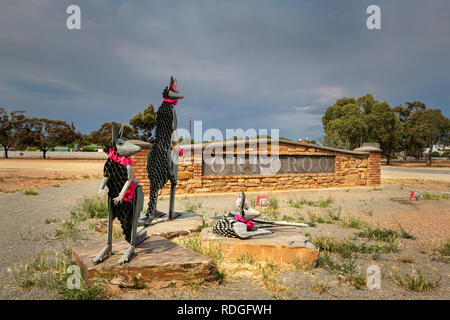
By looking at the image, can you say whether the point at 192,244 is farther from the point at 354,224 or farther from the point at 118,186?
the point at 354,224

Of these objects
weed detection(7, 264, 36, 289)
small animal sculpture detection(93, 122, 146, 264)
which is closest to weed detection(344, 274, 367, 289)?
small animal sculpture detection(93, 122, 146, 264)

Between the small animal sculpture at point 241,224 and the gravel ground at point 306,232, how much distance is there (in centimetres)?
59

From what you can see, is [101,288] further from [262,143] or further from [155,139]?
[262,143]

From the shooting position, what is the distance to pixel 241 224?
13.8 feet

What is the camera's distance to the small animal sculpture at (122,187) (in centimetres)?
317

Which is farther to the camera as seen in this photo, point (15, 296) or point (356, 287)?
point (356, 287)

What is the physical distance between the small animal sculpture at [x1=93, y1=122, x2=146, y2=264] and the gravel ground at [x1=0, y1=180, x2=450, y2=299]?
68 centimetres

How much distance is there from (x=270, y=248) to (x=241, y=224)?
21.8 inches

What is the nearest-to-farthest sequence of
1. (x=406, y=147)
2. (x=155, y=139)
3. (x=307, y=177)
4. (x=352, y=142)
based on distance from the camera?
(x=155, y=139), (x=307, y=177), (x=352, y=142), (x=406, y=147)

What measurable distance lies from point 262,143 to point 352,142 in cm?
3111

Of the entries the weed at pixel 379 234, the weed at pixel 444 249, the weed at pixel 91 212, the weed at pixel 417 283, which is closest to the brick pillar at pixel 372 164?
the weed at pixel 379 234

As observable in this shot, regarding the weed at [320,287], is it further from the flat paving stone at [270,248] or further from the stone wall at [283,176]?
the stone wall at [283,176]

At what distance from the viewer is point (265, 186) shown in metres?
11.8
